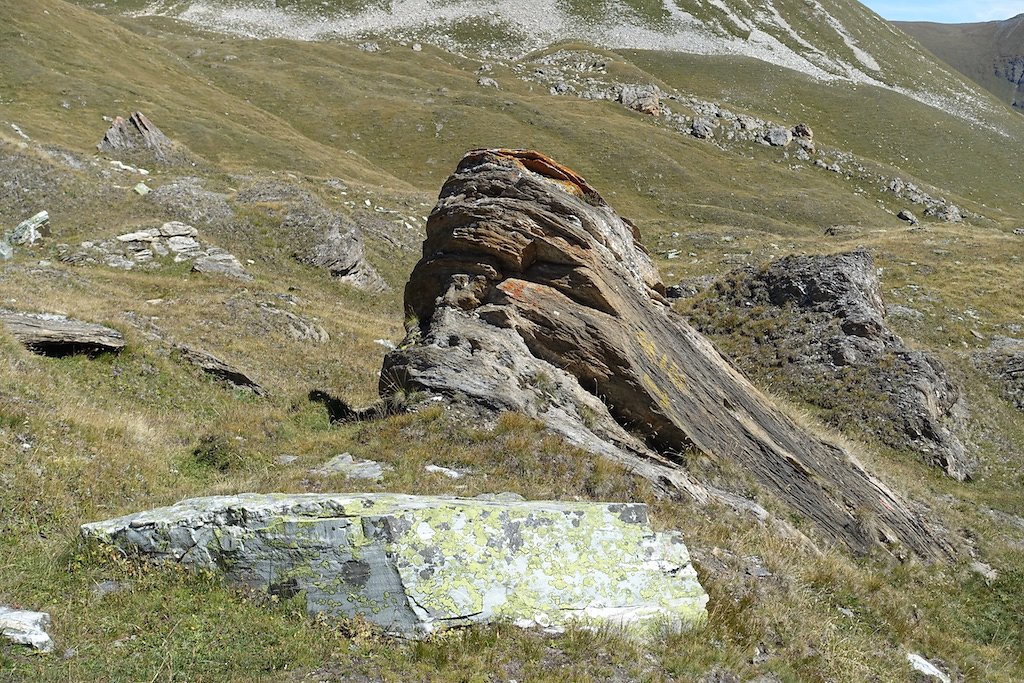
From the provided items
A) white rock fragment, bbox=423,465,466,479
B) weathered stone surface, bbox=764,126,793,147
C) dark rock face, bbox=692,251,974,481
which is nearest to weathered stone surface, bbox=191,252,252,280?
dark rock face, bbox=692,251,974,481

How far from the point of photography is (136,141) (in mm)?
52688

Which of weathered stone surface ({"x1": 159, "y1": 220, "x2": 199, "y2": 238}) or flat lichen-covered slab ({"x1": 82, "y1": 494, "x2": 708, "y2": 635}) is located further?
weathered stone surface ({"x1": 159, "y1": 220, "x2": 199, "y2": 238})

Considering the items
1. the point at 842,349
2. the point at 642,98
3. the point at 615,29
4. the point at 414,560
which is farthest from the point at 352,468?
the point at 615,29

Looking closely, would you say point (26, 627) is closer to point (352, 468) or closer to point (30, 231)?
point (352, 468)

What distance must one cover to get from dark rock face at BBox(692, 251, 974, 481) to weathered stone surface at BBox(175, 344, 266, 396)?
18.7m

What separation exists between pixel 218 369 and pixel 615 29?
537 ft

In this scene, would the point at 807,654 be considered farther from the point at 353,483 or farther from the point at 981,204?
the point at 981,204

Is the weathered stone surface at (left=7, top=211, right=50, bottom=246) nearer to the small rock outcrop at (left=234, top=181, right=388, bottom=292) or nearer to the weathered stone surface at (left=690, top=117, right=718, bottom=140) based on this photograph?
the small rock outcrop at (left=234, top=181, right=388, bottom=292)

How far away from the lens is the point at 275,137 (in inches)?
2867

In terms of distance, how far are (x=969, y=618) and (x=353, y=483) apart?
11.6m

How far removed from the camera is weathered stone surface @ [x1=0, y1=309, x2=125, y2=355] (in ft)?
46.9

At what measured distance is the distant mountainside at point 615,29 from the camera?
14425 centimetres

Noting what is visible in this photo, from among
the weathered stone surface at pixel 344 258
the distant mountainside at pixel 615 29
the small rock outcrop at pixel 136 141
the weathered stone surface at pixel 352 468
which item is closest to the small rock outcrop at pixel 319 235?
the weathered stone surface at pixel 344 258

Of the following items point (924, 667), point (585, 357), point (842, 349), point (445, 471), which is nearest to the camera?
point (924, 667)
